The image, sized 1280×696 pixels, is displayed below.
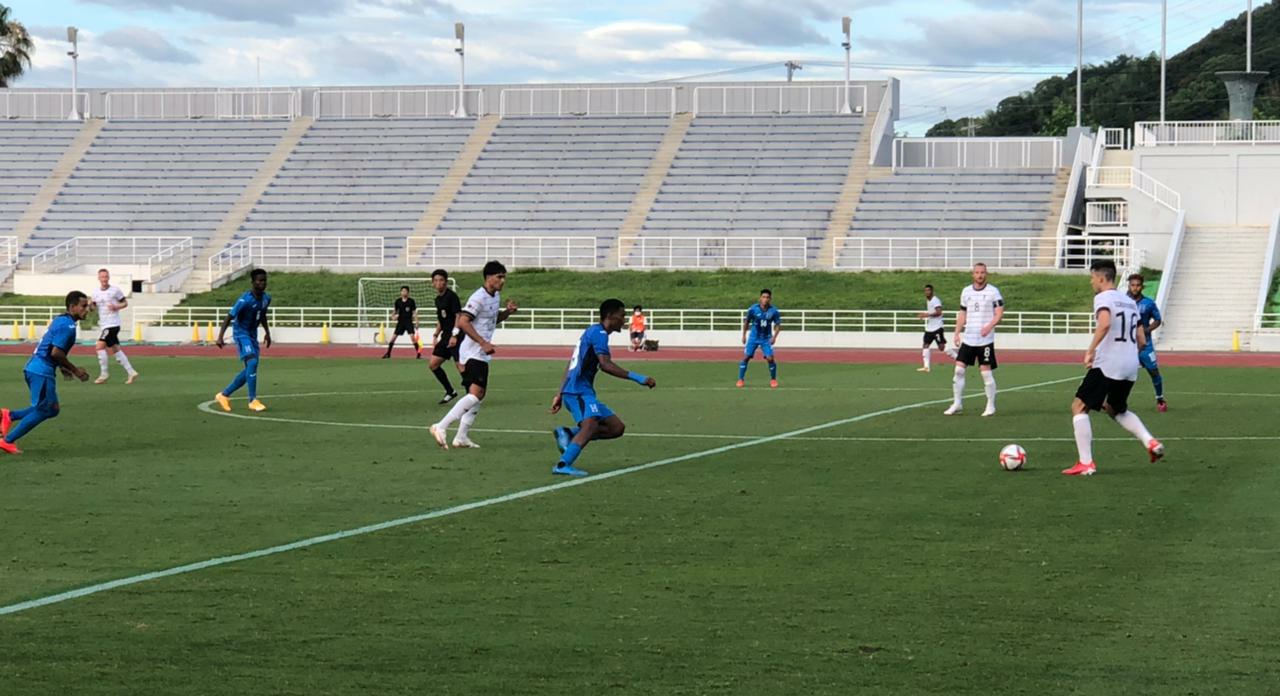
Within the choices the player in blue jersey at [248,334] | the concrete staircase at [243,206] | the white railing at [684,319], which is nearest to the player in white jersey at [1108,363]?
the player in blue jersey at [248,334]

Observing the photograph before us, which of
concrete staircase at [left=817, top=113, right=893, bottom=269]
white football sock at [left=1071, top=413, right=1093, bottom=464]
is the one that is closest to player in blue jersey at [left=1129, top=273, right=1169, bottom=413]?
white football sock at [left=1071, top=413, right=1093, bottom=464]

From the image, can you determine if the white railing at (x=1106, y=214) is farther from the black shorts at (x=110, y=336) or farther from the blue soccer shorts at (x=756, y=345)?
the black shorts at (x=110, y=336)

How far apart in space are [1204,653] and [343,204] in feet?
199

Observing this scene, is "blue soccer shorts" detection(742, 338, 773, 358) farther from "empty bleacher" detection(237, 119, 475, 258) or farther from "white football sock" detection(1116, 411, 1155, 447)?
"empty bleacher" detection(237, 119, 475, 258)

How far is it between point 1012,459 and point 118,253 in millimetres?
51933

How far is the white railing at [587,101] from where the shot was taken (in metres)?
72.2

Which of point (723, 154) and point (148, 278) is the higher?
point (723, 154)

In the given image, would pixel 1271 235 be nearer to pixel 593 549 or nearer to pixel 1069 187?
pixel 1069 187

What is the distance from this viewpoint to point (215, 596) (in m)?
10.2

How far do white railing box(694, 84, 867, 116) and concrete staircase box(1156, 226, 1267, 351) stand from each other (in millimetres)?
17358

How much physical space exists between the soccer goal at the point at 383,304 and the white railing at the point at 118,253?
8.20m

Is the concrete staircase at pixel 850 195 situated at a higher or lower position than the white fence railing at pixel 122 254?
higher

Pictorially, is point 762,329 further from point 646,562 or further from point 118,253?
point 118,253

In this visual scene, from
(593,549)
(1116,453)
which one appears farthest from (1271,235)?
(593,549)
